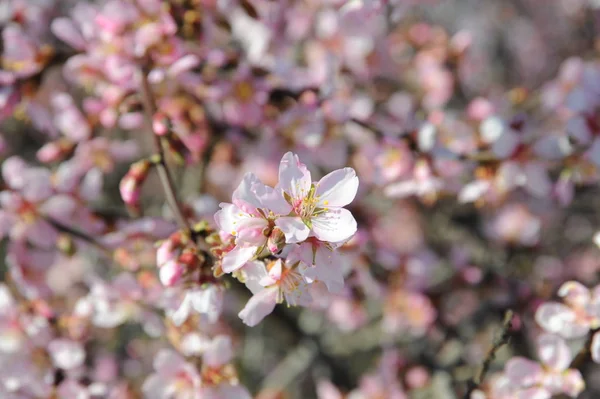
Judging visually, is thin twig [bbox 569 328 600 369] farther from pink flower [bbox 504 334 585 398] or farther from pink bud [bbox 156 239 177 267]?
pink bud [bbox 156 239 177 267]

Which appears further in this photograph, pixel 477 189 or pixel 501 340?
pixel 477 189

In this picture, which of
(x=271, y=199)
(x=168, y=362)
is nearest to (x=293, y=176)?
(x=271, y=199)

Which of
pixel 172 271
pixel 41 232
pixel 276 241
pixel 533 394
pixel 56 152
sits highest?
pixel 276 241

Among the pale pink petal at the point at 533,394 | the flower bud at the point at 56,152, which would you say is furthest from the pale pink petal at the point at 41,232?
the pale pink petal at the point at 533,394

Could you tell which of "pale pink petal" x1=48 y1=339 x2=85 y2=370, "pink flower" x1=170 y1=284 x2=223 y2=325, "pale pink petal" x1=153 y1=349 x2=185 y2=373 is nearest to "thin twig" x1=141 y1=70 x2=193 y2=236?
"pink flower" x1=170 y1=284 x2=223 y2=325

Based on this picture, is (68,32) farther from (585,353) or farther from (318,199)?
(585,353)

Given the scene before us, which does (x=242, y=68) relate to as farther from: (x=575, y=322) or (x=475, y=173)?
(x=575, y=322)

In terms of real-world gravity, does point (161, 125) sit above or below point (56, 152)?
above
